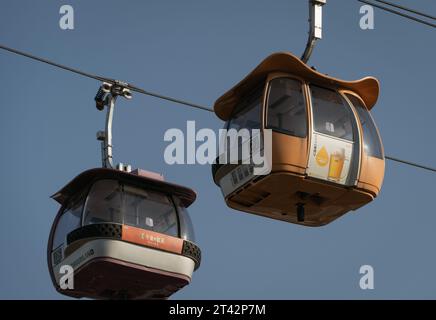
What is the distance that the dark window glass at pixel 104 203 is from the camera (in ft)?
82.8

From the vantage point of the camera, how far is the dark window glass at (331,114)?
925 inches

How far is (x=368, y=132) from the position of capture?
79.2 feet

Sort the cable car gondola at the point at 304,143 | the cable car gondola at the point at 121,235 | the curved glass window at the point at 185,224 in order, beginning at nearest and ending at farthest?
the cable car gondola at the point at 304,143, the cable car gondola at the point at 121,235, the curved glass window at the point at 185,224

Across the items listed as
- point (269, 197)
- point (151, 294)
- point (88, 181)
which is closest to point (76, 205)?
point (88, 181)

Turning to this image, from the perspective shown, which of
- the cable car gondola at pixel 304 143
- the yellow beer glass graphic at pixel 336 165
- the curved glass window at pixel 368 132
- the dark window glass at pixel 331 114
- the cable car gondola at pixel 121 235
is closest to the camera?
the cable car gondola at pixel 304 143

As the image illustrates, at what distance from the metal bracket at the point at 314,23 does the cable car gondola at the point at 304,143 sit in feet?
1.36

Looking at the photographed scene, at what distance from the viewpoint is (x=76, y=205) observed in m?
25.9

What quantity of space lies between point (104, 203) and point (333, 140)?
4466 millimetres

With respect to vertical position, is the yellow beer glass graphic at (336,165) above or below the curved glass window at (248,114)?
below

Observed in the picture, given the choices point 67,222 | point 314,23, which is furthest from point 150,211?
point 314,23

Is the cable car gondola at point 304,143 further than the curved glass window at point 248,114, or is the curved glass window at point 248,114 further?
the curved glass window at point 248,114
